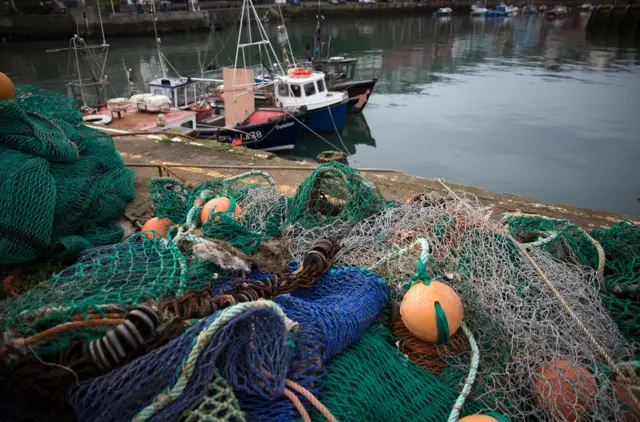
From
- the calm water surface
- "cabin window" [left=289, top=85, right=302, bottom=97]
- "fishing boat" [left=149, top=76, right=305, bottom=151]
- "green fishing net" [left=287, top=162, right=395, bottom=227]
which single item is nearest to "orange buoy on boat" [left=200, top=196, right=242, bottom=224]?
"green fishing net" [left=287, top=162, right=395, bottom=227]

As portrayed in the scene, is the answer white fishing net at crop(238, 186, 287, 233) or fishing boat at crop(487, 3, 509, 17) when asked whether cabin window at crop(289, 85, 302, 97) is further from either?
fishing boat at crop(487, 3, 509, 17)

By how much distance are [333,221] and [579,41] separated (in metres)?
52.8

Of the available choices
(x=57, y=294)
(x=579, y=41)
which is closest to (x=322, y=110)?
(x=57, y=294)

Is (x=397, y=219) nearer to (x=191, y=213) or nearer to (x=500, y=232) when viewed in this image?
(x=500, y=232)

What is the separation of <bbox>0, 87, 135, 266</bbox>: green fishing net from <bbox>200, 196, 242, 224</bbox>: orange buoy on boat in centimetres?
89

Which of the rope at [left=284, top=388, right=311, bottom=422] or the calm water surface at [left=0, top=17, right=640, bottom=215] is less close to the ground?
the rope at [left=284, top=388, right=311, bottom=422]

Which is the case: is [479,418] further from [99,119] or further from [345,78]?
[345,78]

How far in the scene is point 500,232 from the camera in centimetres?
270

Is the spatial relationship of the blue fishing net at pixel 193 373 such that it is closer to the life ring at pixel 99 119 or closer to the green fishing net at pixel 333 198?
the green fishing net at pixel 333 198

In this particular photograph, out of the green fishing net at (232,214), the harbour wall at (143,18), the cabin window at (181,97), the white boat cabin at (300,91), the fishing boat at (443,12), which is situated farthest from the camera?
the fishing boat at (443,12)

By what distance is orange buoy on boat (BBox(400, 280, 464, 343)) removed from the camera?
2.17m

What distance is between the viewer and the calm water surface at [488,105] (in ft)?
50.3

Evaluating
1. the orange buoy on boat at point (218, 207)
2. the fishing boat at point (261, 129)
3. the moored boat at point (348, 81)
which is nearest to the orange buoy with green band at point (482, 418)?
the orange buoy on boat at point (218, 207)

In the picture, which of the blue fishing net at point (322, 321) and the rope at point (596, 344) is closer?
the blue fishing net at point (322, 321)
